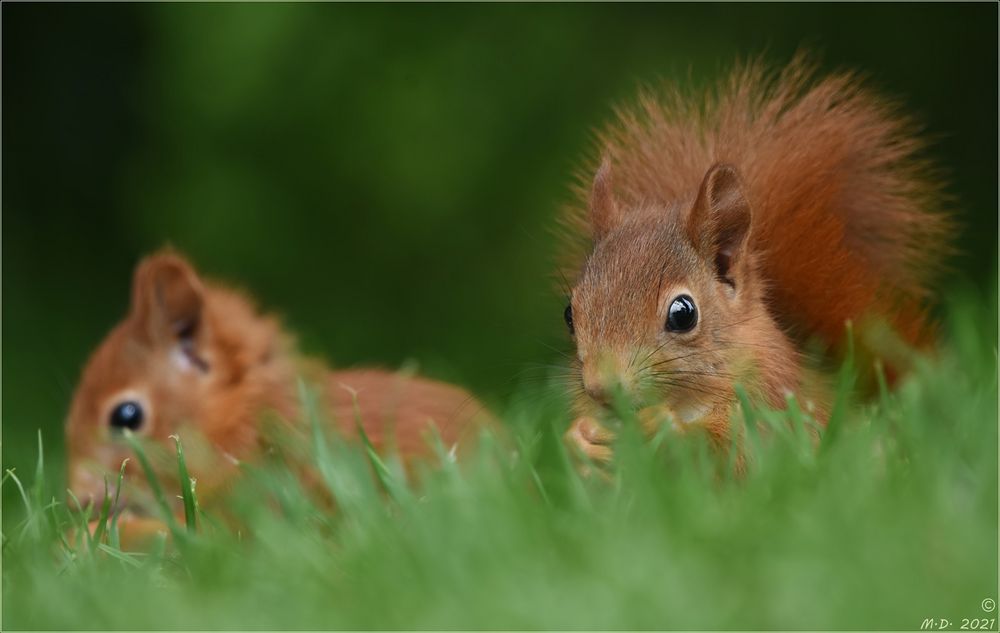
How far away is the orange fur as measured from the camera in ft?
10.7

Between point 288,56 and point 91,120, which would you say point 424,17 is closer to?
point 288,56

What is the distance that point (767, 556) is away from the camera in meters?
1.70

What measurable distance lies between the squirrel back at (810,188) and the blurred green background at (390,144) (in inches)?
71.0

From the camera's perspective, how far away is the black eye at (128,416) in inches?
137

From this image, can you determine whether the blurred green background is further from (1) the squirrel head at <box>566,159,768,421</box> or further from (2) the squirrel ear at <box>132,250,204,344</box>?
(1) the squirrel head at <box>566,159,768,421</box>

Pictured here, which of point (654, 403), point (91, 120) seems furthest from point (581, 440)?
point (91, 120)

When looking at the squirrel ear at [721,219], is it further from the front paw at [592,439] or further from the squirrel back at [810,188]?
the front paw at [592,439]

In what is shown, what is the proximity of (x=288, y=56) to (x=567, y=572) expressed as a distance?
12.0 feet

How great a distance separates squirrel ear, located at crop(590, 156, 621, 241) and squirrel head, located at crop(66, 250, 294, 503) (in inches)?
40.9

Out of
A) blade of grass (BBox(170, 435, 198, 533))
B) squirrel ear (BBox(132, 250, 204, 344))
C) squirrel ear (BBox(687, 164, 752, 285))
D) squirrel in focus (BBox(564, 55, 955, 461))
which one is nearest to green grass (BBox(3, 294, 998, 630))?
blade of grass (BBox(170, 435, 198, 533))

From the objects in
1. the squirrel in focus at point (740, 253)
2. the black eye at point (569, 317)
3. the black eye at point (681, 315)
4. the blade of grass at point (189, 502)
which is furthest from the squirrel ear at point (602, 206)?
the blade of grass at point (189, 502)

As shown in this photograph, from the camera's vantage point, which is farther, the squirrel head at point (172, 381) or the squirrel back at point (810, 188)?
the squirrel head at point (172, 381)

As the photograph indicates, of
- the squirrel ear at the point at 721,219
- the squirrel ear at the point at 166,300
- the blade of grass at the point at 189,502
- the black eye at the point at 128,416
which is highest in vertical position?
the squirrel ear at the point at 721,219

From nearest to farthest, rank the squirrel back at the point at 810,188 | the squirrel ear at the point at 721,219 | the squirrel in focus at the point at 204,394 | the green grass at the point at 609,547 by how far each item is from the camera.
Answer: the green grass at the point at 609,547
the squirrel ear at the point at 721,219
the squirrel back at the point at 810,188
the squirrel in focus at the point at 204,394
